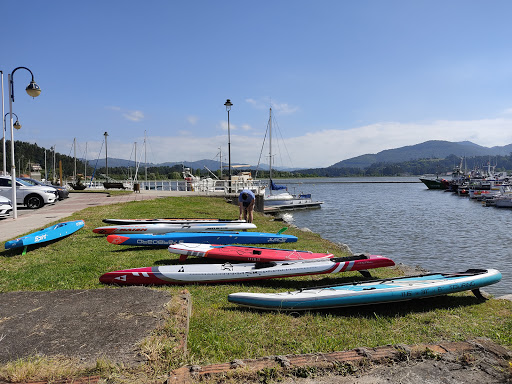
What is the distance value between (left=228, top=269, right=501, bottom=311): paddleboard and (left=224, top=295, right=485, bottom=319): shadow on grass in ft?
0.54

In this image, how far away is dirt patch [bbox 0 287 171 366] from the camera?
11.9ft

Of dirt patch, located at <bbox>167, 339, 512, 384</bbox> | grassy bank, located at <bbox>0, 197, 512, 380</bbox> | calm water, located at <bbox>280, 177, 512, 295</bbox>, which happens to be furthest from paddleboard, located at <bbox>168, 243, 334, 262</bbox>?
calm water, located at <bbox>280, 177, 512, 295</bbox>

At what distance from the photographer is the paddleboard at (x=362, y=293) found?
17.9ft

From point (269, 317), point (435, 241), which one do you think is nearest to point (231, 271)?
point (269, 317)

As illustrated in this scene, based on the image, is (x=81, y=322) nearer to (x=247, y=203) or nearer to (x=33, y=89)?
(x=247, y=203)

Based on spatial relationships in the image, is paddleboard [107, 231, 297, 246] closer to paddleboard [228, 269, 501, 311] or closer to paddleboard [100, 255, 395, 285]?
paddleboard [100, 255, 395, 285]

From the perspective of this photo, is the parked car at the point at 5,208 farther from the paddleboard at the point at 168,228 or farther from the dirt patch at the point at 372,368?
the dirt patch at the point at 372,368

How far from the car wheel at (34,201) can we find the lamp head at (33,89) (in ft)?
23.4

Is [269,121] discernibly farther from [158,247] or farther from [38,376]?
[38,376]

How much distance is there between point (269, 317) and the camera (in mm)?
5234

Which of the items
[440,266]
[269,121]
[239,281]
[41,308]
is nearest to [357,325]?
[239,281]

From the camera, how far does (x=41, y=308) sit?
15.6ft

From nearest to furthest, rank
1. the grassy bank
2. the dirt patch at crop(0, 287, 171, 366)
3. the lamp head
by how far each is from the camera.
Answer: the dirt patch at crop(0, 287, 171, 366) < the grassy bank < the lamp head

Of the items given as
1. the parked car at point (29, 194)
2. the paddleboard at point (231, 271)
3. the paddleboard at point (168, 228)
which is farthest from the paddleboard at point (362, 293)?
the parked car at point (29, 194)
